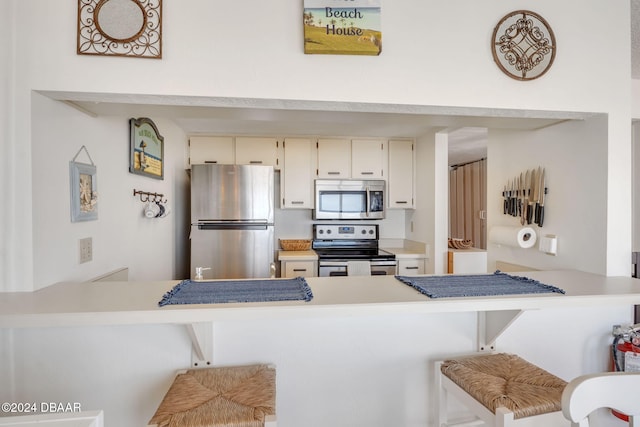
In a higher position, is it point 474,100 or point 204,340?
point 474,100

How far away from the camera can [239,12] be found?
4.17 feet

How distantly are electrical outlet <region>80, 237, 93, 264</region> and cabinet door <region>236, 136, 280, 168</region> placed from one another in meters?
2.06

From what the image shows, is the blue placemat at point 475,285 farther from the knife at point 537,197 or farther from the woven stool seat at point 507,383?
→ the knife at point 537,197

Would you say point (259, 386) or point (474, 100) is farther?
point (474, 100)

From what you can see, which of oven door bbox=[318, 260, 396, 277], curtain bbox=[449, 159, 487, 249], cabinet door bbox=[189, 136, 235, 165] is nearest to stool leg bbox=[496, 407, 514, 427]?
oven door bbox=[318, 260, 396, 277]

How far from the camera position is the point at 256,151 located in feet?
11.5

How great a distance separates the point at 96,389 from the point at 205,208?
1.91 m

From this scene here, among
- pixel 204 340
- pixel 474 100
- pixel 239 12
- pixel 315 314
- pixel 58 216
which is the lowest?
pixel 204 340

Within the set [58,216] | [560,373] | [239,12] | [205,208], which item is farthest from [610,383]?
[205,208]

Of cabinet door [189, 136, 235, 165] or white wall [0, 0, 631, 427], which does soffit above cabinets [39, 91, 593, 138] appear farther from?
cabinet door [189, 136, 235, 165]

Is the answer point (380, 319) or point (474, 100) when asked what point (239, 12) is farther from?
point (380, 319)

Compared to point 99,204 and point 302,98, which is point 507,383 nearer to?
point 302,98

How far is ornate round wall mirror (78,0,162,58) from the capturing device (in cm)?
121

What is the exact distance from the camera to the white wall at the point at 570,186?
1.53 m
